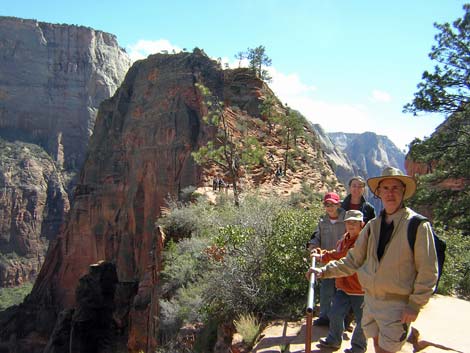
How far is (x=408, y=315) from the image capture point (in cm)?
313

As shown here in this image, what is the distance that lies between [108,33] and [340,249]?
103326mm

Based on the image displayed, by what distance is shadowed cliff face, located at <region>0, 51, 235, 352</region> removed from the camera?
87.5ft

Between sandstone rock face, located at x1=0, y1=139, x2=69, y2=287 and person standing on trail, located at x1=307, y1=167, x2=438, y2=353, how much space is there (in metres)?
65.7

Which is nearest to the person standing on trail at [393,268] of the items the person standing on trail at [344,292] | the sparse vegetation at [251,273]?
the person standing on trail at [344,292]

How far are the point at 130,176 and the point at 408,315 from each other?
29115 mm

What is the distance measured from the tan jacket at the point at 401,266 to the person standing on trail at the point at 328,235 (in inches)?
63.7

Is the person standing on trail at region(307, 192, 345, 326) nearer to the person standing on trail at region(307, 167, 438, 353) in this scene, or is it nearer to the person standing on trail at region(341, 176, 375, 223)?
the person standing on trail at region(341, 176, 375, 223)

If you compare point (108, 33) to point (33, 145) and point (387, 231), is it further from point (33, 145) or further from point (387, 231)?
point (387, 231)

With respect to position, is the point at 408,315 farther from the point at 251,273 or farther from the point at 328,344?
the point at 251,273

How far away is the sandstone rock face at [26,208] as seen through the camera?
64.6 m

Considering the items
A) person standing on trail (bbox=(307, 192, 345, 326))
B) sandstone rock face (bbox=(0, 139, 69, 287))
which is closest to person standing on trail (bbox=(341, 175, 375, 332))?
person standing on trail (bbox=(307, 192, 345, 326))

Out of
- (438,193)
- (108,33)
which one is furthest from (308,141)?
(108,33)

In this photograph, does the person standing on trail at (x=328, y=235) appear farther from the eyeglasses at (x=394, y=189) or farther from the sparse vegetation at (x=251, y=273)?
the eyeglasses at (x=394, y=189)

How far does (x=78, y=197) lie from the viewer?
36.3 m
